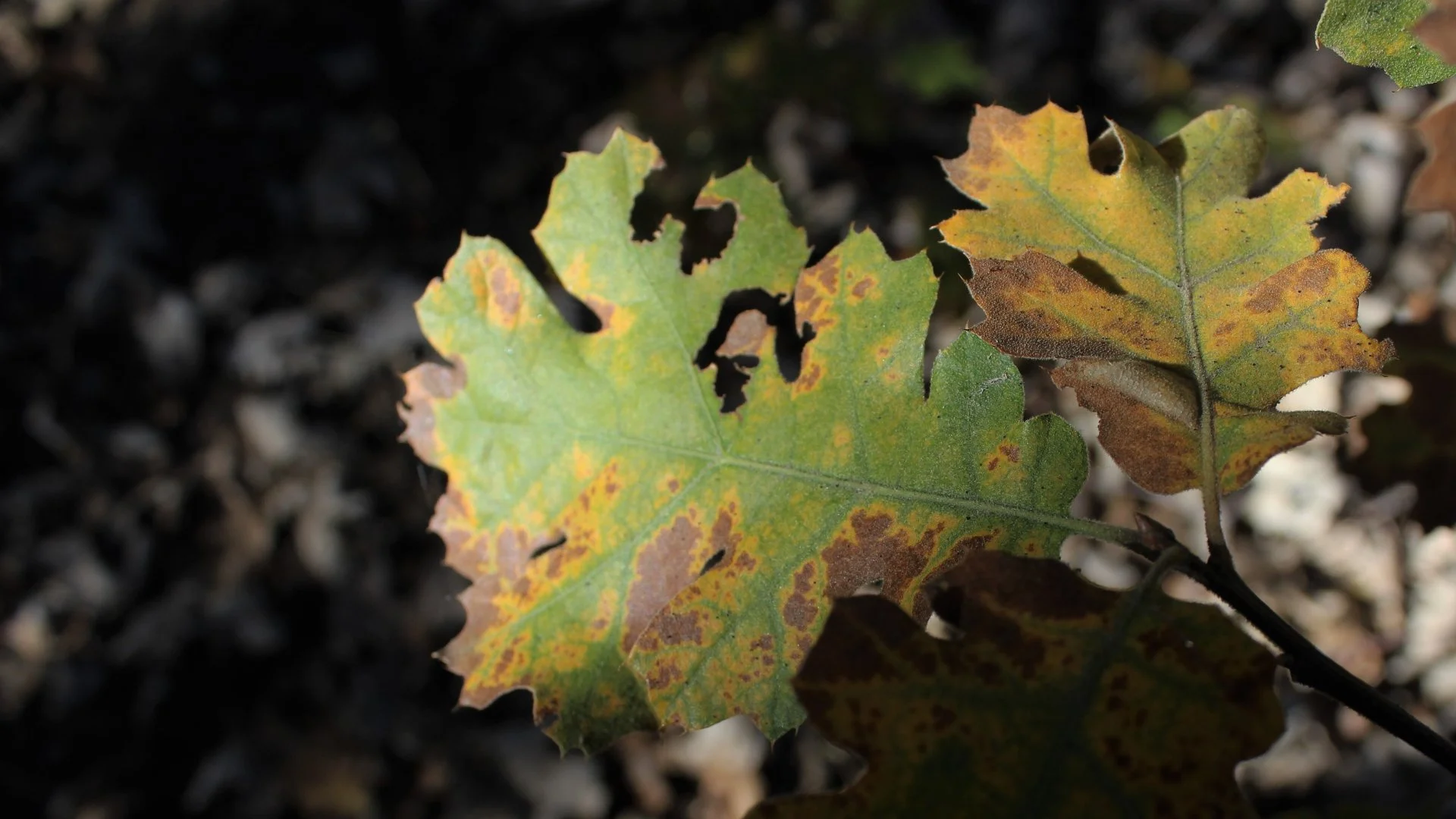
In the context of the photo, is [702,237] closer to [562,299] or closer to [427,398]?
[562,299]

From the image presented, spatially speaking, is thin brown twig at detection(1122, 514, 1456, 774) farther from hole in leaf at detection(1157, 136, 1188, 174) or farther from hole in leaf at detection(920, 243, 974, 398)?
hole in leaf at detection(920, 243, 974, 398)

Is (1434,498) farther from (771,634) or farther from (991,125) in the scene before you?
(771,634)

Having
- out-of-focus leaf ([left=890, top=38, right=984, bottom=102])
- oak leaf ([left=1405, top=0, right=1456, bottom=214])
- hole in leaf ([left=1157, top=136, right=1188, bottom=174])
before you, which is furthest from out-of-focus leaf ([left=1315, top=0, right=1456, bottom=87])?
out-of-focus leaf ([left=890, top=38, right=984, bottom=102])

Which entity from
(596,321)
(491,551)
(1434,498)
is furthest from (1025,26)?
(491,551)

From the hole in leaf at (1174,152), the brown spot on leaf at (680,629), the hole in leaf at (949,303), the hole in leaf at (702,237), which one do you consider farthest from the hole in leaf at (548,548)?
the hole in leaf at (949,303)

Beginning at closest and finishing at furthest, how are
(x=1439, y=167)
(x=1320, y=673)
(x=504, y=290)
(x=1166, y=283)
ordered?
1. (x=1439, y=167)
2. (x=1320, y=673)
3. (x=1166, y=283)
4. (x=504, y=290)

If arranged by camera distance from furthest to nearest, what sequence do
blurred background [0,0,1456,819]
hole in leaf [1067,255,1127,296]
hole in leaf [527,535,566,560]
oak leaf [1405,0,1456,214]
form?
blurred background [0,0,1456,819] → hole in leaf [527,535,566,560] → hole in leaf [1067,255,1127,296] → oak leaf [1405,0,1456,214]

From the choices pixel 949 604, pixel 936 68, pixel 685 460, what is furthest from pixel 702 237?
pixel 949 604
